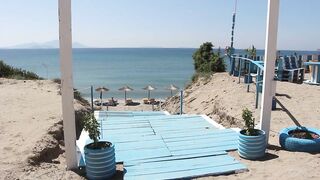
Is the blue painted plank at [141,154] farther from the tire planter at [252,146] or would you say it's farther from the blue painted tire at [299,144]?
the blue painted tire at [299,144]

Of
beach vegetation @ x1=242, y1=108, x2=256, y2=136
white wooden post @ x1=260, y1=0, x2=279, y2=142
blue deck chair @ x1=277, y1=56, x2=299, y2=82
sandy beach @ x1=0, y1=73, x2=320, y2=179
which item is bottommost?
sandy beach @ x1=0, y1=73, x2=320, y2=179

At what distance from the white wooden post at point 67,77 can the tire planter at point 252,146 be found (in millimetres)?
2881

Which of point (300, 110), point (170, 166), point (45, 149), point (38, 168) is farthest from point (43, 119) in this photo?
point (300, 110)

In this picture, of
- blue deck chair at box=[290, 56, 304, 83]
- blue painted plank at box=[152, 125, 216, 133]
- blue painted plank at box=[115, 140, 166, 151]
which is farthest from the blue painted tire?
blue deck chair at box=[290, 56, 304, 83]

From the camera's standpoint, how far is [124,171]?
5.15 m

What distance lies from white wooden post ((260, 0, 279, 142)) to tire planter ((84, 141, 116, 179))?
299cm

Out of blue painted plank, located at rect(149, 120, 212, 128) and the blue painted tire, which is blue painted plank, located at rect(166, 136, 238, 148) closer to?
the blue painted tire

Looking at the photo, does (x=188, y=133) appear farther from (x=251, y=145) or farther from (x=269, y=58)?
(x=269, y=58)

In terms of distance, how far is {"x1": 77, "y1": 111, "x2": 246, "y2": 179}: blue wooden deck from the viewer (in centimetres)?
519

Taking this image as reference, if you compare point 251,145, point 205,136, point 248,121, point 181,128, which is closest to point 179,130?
point 181,128

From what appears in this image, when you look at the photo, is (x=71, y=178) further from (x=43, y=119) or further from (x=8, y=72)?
(x=8, y=72)

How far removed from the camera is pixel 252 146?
18.8 ft

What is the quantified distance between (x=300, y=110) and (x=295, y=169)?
4398 mm

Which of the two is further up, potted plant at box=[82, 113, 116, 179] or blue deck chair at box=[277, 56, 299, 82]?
blue deck chair at box=[277, 56, 299, 82]
